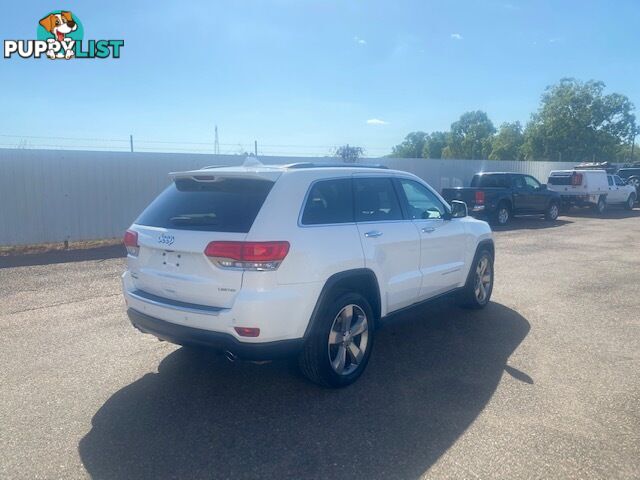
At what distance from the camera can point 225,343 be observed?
11.6 feet

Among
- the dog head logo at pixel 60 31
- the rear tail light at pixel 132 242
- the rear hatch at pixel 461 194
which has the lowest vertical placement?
the rear hatch at pixel 461 194

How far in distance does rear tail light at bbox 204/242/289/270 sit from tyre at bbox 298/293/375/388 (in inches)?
25.6

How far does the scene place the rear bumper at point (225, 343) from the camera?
3512mm

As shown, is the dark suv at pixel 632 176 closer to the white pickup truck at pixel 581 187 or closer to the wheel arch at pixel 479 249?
the white pickup truck at pixel 581 187

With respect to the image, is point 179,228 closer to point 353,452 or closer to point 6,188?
point 353,452

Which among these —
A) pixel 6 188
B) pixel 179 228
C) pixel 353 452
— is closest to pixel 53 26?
pixel 6 188

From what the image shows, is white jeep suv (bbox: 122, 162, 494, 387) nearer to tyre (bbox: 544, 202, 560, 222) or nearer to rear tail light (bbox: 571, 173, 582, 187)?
tyre (bbox: 544, 202, 560, 222)

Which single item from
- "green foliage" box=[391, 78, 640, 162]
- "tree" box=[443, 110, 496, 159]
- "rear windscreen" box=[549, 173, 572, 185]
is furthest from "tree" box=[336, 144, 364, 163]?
"tree" box=[443, 110, 496, 159]

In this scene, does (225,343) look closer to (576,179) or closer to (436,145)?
(576,179)

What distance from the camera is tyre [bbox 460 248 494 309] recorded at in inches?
238

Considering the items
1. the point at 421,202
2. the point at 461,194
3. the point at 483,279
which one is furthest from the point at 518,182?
the point at 421,202

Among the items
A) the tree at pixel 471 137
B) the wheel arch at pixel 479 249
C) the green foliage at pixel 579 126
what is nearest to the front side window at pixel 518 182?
the wheel arch at pixel 479 249

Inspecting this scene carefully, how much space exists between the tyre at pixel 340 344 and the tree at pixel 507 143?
257 ft

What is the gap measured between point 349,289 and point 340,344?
1.48 feet
